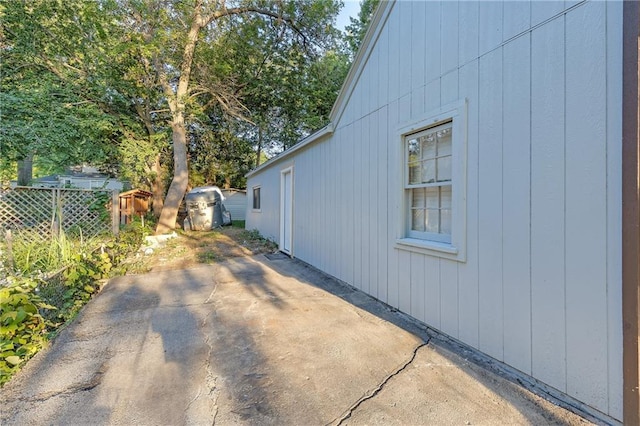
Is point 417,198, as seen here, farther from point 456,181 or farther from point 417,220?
point 456,181

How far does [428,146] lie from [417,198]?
0.61 metres

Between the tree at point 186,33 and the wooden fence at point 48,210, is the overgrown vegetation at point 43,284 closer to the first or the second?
the wooden fence at point 48,210

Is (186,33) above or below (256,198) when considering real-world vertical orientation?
above

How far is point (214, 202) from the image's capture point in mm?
13320

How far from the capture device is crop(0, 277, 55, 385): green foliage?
7.84ft

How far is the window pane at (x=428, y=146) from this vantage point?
10.7 ft

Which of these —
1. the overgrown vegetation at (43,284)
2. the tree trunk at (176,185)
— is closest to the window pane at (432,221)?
the overgrown vegetation at (43,284)

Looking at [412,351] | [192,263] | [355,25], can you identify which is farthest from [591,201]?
[355,25]

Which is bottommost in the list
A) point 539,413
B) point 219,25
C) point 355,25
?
point 539,413

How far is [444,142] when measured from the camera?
3.09 meters

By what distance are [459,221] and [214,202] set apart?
1213cm

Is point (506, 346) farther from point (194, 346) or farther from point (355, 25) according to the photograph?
point (355, 25)

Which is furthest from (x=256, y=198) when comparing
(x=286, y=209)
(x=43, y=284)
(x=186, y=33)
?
(x=43, y=284)

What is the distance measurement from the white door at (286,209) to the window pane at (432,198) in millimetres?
4509
